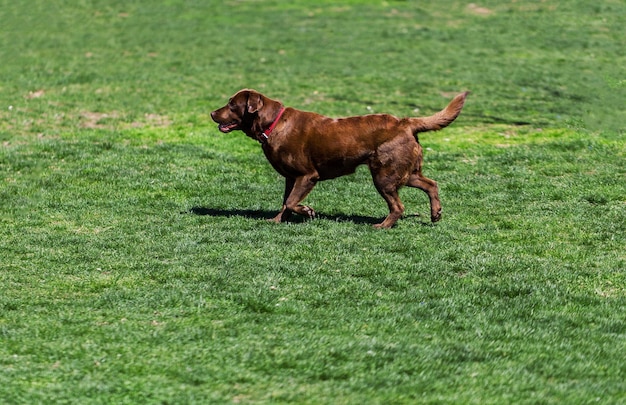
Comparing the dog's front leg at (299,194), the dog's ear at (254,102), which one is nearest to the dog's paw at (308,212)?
the dog's front leg at (299,194)

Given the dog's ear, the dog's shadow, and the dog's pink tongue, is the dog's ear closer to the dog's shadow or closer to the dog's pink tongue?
the dog's pink tongue

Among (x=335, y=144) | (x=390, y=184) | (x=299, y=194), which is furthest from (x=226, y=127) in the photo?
(x=390, y=184)

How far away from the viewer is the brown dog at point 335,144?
10750 mm

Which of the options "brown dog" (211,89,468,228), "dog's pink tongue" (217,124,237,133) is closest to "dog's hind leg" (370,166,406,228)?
"brown dog" (211,89,468,228)

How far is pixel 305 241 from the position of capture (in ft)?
33.9

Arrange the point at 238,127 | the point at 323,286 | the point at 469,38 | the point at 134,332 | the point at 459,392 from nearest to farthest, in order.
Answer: the point at 459,392
the point at 134,332
the point at 323,286
the point at 238,127
the point at 469,38

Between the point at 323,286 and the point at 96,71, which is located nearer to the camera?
the point at 323,286

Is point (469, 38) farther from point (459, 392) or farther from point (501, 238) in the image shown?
A: point (459, 392)

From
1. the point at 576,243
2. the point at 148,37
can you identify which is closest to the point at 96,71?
the point at 148,37

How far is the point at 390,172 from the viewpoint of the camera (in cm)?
1076

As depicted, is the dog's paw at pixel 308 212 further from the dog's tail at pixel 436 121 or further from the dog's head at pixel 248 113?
the dog's tail at pixel 436 121

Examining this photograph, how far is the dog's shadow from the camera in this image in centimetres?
1141

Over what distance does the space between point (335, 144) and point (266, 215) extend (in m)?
1.48

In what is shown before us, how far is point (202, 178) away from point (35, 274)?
468cm
